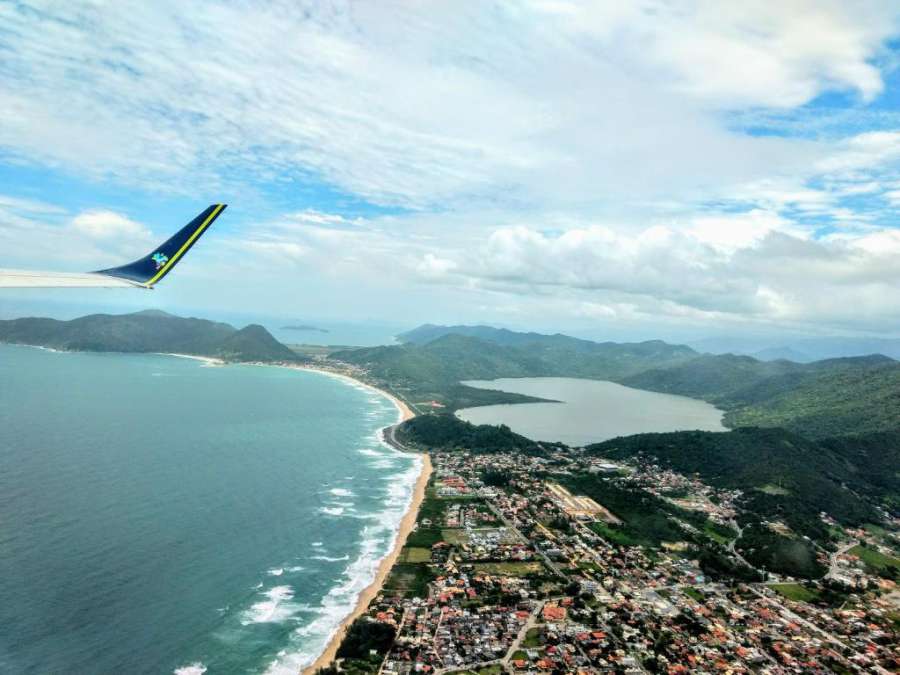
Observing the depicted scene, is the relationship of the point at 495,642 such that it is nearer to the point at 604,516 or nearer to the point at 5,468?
the point at 604,516

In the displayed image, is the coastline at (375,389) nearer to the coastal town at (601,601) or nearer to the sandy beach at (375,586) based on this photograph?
the sandy beach at (375,586)

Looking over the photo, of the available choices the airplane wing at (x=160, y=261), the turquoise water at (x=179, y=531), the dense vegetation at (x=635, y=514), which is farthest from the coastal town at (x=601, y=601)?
the airplane wing at (x=160, y=261)

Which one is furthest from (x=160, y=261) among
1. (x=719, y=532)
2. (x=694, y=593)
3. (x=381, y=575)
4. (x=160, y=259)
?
(x=719, y=532)

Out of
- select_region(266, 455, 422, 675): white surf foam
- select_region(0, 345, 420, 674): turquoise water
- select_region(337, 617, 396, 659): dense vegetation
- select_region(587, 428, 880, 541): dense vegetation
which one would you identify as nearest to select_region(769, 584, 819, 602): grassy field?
select_region(587, 428, 880, 541): dense vegetation

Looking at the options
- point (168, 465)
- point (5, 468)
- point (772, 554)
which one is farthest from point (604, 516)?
point (5, 468)

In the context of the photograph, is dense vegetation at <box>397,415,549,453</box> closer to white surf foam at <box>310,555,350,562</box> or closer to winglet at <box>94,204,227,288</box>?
white surf foam at <box>310,555,350,562</box>

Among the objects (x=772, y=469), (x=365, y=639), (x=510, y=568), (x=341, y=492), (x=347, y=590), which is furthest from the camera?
(x=772, y=469)

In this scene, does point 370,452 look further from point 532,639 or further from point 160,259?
point 160,259
